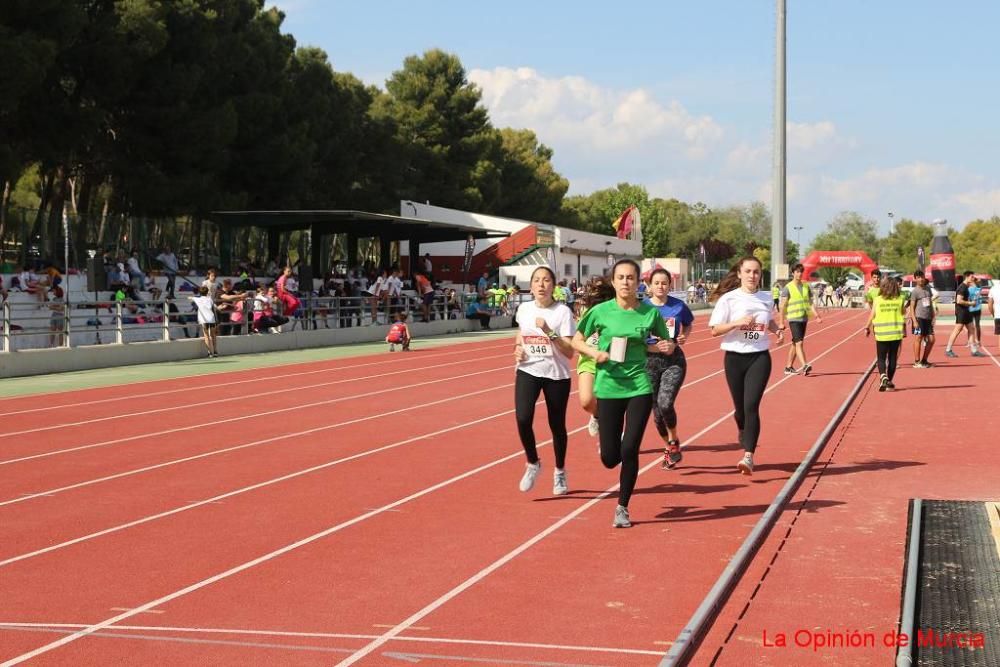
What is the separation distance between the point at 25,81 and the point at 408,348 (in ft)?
39.8

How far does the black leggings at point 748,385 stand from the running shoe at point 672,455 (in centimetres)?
69

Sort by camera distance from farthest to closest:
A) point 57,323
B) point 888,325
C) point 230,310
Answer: point 230,310 → point 57,323 → point 888,325

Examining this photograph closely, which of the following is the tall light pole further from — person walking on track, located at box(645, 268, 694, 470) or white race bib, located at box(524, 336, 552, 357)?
white race bib, located at box(524, 336, 552, 357)

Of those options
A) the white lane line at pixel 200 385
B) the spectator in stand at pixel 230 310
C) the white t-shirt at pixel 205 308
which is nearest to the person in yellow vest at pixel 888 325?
the white lane line at pixel 200 385

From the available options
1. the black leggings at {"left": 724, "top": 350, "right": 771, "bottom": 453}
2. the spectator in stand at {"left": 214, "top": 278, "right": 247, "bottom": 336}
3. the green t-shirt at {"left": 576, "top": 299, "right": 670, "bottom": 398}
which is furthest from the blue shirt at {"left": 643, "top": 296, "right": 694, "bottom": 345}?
the spectator in stand at {"left": 214, "top": 278, "right": 247, "bottom": 336}

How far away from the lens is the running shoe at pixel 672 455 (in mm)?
10555

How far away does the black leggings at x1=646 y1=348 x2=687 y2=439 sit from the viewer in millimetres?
10359

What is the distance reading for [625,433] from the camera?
788 cm

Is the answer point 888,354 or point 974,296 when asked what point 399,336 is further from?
point 888,354

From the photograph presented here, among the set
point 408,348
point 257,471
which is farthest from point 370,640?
Result: point 408,348

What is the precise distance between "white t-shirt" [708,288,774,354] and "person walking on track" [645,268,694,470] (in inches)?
15.7

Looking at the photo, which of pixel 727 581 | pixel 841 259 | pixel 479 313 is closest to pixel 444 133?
pixel 841 259

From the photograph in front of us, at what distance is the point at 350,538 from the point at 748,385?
3606 mm

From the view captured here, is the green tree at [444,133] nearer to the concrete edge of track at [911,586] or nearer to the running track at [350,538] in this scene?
the running track at [350,538]
